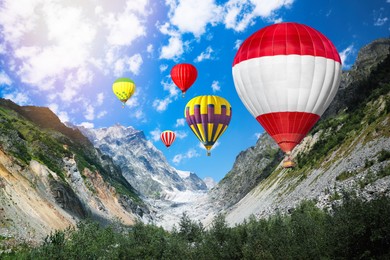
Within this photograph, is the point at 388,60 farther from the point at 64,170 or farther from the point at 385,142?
the point at 64,170

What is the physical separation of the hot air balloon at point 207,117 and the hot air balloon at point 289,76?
29054mm

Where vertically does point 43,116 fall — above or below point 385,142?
above

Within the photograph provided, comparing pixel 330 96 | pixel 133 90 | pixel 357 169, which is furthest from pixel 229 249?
pixel 133 90

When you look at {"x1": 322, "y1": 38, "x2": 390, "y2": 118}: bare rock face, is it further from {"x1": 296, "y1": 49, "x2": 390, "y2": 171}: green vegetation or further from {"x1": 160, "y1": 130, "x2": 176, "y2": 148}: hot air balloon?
{"x1": 160, "y1": 130, "x2": 176, "y2": 148}: hot air balloon

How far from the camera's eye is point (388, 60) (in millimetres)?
93688

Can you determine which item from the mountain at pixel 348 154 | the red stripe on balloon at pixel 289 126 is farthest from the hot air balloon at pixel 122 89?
the red stripe on balloon at pixel 289 126

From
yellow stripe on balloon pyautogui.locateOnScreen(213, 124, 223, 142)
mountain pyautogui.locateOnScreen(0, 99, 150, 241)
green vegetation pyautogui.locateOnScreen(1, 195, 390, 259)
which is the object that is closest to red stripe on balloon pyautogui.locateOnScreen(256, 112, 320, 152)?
green vegetation pyautogui.locateOnScreen(1, 195, 390, 259)

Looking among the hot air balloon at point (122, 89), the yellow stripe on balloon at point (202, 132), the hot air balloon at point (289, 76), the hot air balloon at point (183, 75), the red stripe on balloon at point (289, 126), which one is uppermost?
the hot air balloon at point (122, 89)

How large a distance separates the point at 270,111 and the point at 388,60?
233 ft

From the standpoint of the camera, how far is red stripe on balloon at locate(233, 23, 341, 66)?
35.7 meters

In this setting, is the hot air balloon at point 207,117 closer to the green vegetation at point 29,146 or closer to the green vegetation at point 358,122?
the green vegetation at point 358,122

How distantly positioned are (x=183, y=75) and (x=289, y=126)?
39.2 metres

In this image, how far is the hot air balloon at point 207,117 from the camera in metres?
66.4

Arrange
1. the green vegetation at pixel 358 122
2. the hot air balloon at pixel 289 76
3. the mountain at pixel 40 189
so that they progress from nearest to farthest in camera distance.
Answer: the hot air balloon at pixel 289 76, the mountain at pixel 40 189, the green vegetation at pixel 358 122
